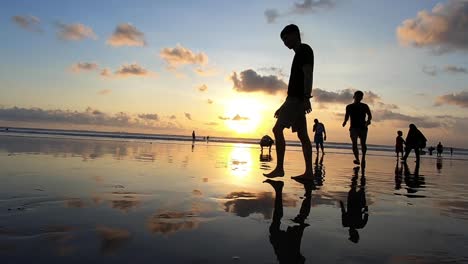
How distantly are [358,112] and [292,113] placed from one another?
537cm

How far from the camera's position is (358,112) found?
34.2ft

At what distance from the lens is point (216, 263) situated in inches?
82.0

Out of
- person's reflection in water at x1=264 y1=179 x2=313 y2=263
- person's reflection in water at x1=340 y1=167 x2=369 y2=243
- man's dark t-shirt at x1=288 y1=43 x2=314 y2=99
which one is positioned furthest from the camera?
man's dark t-shirt at x1=288 y1=43 x2=314 y2=99

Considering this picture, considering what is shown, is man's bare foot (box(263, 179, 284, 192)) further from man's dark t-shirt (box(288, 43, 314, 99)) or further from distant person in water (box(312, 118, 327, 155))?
distant person in water (box(312, 118, 327, 155))

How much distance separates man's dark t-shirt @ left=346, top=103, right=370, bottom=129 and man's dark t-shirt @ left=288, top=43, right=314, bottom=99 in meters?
5.17

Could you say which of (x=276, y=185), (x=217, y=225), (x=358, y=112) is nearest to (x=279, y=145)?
(x=276, y=185)

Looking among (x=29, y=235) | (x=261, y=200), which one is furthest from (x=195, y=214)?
(x=29, y=235)

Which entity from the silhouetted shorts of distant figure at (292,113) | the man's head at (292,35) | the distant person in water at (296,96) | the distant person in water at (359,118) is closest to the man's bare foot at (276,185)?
the distant person in water at (296,96)

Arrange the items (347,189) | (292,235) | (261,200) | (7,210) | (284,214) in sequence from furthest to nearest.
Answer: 1. (347,189)
2. (261,200)
3. (284,214)
4. (7,210)
5. (292,235)

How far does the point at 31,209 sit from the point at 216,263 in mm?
2091

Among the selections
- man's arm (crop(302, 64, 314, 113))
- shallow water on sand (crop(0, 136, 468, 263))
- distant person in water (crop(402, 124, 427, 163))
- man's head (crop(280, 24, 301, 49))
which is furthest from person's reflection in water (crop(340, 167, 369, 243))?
distant person in water (crop(402, 124, 427, 163))

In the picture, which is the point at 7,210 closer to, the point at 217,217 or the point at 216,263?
the point at 217,217

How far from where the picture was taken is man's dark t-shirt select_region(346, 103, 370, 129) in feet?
34.2

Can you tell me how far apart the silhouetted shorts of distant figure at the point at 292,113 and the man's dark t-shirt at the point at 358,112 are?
5.15 meters
